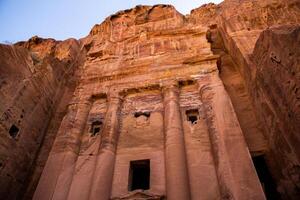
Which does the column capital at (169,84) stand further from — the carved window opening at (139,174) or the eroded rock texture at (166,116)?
the carved window opening at (139,174)

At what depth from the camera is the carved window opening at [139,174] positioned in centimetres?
824

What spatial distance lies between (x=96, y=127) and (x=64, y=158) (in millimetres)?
1761

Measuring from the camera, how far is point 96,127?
32.8 ft

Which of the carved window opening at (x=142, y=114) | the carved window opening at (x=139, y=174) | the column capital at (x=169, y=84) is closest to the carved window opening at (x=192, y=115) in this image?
the column capital at (x=169, y=84)

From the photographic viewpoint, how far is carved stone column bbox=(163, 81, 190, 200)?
22.7ft

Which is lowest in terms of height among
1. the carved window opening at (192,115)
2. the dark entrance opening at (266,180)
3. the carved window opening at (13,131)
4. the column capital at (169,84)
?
the dark entrance opening at (266,180)

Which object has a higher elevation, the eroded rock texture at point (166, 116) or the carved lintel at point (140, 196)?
the eroded rock texture at point (166, 116)

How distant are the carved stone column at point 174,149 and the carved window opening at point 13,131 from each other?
536 centimetres

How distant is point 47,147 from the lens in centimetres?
1070

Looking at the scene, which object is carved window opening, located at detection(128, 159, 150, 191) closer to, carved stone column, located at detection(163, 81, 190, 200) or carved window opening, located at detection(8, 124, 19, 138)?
carved stone column, located at detection(163, 81, 190, 200)

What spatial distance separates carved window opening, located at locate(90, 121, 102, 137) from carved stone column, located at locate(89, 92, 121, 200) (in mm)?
530

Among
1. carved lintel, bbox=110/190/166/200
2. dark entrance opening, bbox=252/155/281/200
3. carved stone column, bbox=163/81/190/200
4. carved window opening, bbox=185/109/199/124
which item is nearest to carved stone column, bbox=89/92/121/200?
carved lintel, bbox=110/190/166/200

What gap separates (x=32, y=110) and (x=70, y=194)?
176 inches

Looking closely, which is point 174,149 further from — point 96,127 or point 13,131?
point 13,131
